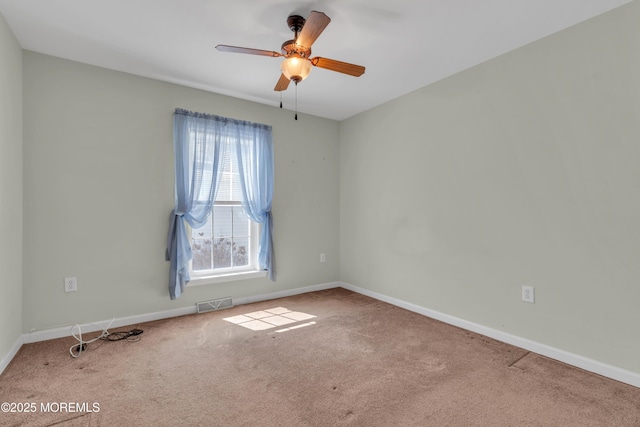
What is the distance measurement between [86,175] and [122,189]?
0.30 metres

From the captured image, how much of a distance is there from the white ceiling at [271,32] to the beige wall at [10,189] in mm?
277

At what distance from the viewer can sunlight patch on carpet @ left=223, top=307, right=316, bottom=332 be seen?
10.1 feet

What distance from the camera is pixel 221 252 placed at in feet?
12.1

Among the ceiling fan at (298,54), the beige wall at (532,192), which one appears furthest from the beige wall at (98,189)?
the beige wall at (532,192)

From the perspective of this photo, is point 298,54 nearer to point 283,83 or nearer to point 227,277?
point 283,83

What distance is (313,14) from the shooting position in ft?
5.79

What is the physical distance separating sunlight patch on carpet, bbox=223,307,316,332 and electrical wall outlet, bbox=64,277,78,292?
54.3 inches

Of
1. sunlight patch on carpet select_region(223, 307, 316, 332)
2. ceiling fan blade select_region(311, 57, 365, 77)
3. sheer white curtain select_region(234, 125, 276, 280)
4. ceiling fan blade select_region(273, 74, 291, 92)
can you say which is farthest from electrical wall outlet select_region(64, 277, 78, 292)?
ceiling fan blade select_region(311, 57, 365, 77)

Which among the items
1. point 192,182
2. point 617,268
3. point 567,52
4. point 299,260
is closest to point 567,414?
point 617,268

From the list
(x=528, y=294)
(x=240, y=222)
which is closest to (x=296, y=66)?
(x=240, y=222)

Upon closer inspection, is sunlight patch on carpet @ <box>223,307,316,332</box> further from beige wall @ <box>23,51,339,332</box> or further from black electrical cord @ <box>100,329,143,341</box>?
black electrical cord @ <box>100,329,143,341</box>

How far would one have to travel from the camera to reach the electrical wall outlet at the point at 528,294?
8.31ft

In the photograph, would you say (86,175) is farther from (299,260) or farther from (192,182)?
(299,260)

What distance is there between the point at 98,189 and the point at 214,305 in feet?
5.42
